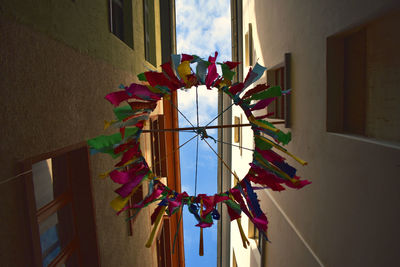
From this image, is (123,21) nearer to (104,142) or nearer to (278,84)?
(278,84)

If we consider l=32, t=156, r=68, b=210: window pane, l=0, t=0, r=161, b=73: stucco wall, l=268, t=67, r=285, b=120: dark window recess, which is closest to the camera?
l=0, t=0, r=161, b=73: stucco wall

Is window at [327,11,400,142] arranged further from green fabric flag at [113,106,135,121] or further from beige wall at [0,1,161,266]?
beige wall at [0,1,161,266]

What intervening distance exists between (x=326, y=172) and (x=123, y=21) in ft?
16.2

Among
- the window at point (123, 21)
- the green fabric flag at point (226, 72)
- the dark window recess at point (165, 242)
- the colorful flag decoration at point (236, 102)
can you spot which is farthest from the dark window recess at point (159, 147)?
the green fabric flag at point (226, 72)

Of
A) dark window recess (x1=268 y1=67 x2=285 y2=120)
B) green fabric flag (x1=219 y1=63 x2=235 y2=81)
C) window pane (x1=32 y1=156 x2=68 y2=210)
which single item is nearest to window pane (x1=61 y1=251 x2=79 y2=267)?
window pane (x1=32 y1=156 x2=68 y2=210)

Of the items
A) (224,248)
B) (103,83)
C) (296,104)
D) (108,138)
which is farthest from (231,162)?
(108,138)

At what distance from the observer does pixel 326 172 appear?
335cm

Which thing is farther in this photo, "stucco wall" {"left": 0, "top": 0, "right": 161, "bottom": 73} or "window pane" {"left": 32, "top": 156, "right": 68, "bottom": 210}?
"window pane" {"left": 32, "top": 156, "right": 68, "bottom": 210}

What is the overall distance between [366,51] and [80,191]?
3787mm

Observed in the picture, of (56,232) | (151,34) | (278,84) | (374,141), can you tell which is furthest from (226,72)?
(151,34)

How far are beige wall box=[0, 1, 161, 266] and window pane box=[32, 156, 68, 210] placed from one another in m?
0.32

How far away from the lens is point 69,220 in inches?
126

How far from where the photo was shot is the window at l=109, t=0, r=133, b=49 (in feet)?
16.7

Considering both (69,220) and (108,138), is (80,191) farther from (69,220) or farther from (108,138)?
(108,138)
